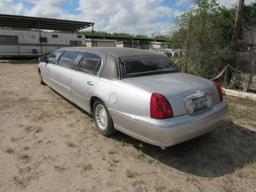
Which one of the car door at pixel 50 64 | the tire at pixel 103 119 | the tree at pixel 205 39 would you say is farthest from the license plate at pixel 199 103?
the tree at pixel 205 39

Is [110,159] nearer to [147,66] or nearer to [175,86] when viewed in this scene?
[175,86]

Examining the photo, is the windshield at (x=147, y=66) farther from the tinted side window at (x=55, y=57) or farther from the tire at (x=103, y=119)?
the tinted side window at (x=55, y=57)

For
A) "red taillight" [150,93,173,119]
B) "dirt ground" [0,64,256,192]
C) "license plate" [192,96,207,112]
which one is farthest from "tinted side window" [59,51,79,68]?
"license plate" [192,96,207,112]

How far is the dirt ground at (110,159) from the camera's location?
2.72 metres

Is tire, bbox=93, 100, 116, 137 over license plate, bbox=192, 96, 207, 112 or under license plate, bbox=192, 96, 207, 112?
under

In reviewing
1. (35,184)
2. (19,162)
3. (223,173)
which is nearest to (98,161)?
(35,184)

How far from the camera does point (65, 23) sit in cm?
2100

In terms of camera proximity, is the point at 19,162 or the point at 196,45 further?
the point at 196,45

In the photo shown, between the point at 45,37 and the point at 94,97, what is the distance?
60.7ft

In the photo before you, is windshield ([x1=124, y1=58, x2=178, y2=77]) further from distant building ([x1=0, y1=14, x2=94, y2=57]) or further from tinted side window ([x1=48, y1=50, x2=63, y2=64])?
distant building ([x1=0, y1=14, x2=94, y2=57])

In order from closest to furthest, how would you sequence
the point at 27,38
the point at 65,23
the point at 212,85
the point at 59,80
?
the point at 212,85 → the point at 59,80 → the point at 27,38 → the point at 65,23

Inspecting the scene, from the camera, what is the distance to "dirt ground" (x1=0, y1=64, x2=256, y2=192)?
272cm

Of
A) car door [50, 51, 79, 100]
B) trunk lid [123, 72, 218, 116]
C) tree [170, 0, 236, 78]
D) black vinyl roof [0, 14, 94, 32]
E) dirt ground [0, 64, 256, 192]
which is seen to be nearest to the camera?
dirt ground [0, 64, 256, 192]

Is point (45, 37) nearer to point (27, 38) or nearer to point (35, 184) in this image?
point (27, 38)
